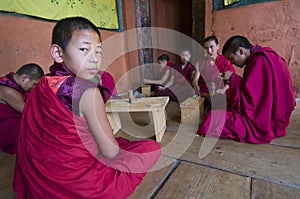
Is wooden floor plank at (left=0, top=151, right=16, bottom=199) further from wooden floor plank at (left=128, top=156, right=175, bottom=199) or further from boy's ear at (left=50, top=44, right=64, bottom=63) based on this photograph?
boy's ear at (left=50, top=44, right=64, bottom=63)

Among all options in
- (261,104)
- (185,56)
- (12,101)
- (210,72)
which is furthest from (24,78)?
(185,56)

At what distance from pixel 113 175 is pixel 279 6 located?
12.7 feet

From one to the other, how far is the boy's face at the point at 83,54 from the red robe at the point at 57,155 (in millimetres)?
154

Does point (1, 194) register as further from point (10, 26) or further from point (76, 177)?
point (10, 26)

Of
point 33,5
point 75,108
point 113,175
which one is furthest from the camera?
point 33,5

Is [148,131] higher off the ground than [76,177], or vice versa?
[76,177]

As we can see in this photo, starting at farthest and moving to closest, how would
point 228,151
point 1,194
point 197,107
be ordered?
point 197,107 → point 228,151 → point 1,194

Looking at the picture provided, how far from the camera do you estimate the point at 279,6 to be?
10.4 ft

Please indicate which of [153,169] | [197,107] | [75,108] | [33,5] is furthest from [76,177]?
[33,5]

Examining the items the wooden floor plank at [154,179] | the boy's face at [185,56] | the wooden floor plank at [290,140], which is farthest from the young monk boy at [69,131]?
the boy's face at [185,56]

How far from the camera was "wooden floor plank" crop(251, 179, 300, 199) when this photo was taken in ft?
3.70

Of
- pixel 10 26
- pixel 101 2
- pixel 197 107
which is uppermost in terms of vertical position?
pixel 101 2

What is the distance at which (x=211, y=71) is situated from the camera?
3.02 m

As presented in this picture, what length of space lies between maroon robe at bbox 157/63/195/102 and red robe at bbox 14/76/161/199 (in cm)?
269
